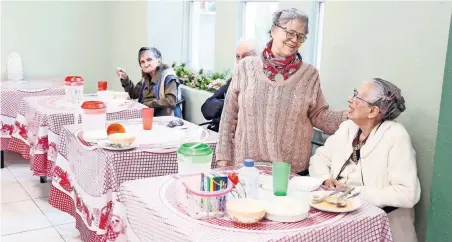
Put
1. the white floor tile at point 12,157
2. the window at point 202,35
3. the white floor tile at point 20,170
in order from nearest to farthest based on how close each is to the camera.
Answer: the white floor tile at point 20,170
the window at point 202,35
the white floor tile at point 12,157

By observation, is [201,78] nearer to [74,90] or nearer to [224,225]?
[74,90]

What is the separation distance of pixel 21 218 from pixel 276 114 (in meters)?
2.05

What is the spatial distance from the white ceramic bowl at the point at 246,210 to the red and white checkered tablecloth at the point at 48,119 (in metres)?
1.96

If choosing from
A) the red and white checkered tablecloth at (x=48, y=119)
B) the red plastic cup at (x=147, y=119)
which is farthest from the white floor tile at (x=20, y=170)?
the red plastic cup at (x=147, y=119)

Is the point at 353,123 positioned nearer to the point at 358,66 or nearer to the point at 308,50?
the point at 358,66

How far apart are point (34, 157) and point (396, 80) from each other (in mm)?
2565

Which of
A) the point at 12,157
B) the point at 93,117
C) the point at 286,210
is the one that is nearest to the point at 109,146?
the point at 93,117

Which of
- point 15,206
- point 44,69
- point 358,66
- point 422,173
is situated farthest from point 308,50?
point 44,69

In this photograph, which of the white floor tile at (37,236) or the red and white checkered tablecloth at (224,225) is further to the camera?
the white floor tile at (37,236)

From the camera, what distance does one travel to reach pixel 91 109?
2.95 meters

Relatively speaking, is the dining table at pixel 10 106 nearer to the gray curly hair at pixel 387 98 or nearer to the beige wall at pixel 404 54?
the beige wall at pixel 404 54

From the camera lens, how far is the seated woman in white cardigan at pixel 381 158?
2.15 metres

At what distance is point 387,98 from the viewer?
2.23 metres

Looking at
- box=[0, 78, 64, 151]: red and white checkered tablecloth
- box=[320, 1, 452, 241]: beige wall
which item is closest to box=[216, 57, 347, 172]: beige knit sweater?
box=[320, 1, 452, 241]: beige wall
